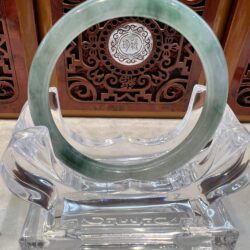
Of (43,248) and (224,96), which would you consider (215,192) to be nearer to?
(224,96)

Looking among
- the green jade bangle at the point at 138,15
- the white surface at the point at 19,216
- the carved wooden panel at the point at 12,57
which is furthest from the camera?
the carved wooden panel at the point at 12,57

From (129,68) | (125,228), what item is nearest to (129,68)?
(129,68)

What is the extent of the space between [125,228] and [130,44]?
333 millimetres

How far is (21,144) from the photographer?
0.45 meters

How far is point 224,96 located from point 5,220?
356 millimetres

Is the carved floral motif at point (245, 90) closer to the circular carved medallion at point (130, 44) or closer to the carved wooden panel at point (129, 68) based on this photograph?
the carved wooden panel at point (129, 68)

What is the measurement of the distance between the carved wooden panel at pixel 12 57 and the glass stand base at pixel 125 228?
30 cm

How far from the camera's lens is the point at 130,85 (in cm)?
76

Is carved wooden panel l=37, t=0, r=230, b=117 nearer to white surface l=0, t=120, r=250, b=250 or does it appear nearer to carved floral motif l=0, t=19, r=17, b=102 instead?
carved floral motif l=0, t=19, r=17, b=102

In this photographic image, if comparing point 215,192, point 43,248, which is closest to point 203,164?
point 215,192

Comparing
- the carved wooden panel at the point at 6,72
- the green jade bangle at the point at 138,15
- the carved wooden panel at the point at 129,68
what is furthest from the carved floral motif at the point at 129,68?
the green jade bangle at the point at 138,15

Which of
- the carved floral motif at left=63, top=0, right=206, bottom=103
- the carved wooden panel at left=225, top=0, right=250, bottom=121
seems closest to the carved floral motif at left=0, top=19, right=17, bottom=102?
the carved floral motif at left=63, top=0, right=206, bottom=103

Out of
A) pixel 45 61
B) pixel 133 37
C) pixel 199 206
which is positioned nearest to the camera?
pixel 45 61

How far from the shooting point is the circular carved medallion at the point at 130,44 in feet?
2.21
